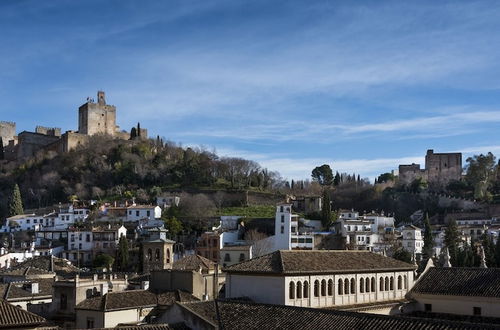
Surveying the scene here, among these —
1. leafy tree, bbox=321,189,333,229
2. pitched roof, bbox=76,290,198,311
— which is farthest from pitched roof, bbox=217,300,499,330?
leafy tree, bbox=321,189,333,229

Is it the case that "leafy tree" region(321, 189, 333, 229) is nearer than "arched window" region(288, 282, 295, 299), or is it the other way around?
"arched window" region(288, 282, 295, 299)

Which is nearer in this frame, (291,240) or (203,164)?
(291,240)

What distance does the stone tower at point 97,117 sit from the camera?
104m

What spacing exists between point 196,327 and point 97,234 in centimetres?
4682

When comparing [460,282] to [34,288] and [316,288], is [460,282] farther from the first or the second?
[34,288]

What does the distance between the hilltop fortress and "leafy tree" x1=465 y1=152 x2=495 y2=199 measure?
51023 mm

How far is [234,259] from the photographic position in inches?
2349

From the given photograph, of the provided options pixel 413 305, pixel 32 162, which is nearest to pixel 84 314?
pixel 413 305

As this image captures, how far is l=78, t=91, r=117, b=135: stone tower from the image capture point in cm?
10444

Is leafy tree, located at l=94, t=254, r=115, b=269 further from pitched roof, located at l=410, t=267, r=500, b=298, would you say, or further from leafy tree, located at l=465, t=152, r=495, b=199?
leafy tree, located at l=465, t=152, r=495, b=199

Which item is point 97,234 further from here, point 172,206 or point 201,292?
point 201,292

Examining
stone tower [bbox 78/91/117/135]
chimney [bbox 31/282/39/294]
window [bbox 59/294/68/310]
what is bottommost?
window [bbox 59/294/68/310]

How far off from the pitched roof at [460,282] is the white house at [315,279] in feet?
4.09

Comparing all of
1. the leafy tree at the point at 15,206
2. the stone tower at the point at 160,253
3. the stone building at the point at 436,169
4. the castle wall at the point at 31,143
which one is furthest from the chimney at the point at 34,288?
the stone building at the point at 436,169
